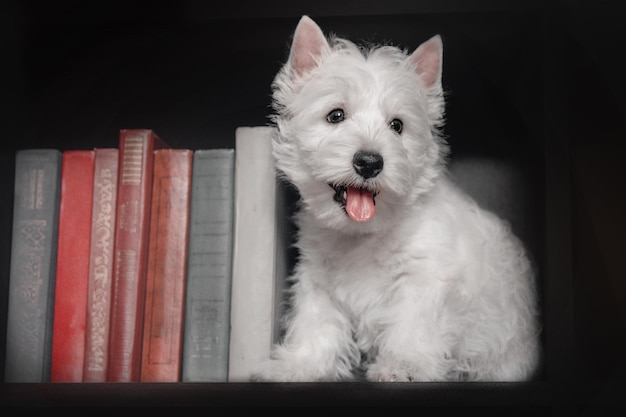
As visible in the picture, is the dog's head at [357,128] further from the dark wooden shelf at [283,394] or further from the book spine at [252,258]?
the dark wooden shelf at [283,394]

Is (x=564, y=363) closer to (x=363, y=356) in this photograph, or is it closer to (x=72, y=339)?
(x=363, y=356)

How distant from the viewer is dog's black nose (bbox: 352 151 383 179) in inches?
41.0

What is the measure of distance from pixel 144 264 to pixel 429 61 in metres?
0.63

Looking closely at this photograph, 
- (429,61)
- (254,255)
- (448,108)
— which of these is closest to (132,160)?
(254,255)

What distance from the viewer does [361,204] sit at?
1.09 metres

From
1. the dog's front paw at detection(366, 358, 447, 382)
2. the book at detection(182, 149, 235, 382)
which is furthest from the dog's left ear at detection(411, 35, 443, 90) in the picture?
the dog's front paw at detection(366, 358, 447, 382)

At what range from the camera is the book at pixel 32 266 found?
117 cm

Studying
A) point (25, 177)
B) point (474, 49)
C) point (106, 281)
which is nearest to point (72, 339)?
point (106, 281)

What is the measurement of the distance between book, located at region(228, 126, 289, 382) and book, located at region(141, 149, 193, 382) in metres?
0.09

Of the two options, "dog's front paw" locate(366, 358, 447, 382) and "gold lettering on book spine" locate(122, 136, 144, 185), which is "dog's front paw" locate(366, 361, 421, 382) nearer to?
"dog's front paw" locate(366, 358, 447, 382)

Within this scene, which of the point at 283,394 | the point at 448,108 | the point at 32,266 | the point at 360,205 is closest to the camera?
the point at 283,394

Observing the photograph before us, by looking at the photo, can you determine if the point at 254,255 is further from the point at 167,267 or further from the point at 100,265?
the point at 100,265

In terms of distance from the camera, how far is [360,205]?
1.09 meters

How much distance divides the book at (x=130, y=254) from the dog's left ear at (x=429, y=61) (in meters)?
0.51
